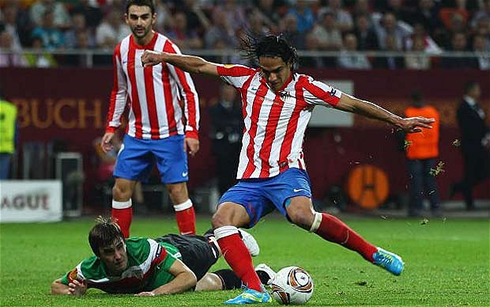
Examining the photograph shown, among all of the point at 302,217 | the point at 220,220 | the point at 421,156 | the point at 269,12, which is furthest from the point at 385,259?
the point at 269,12

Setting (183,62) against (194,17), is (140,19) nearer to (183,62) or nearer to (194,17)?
(183,62)

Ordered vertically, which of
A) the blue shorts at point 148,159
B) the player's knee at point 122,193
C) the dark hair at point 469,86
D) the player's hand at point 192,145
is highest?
the dark hair at point 469,86

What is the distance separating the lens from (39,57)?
20.8 meters

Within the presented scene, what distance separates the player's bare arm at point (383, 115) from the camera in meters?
8.95

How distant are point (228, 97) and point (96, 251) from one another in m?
11.9

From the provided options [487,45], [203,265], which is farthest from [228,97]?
[203,265]

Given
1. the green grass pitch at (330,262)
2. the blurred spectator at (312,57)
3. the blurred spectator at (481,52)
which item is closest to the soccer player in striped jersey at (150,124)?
the green grass pitch at (330,262)

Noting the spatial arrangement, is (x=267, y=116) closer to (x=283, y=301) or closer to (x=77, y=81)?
(x=283, y=301)

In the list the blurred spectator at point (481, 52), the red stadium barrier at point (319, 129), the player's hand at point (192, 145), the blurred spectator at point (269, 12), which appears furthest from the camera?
the blurred spectator at point (481, 52)

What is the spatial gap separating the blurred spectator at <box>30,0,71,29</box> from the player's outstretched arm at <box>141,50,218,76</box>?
11.6 m

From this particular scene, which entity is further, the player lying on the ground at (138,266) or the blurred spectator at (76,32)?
the blurred spectator at (76,32)

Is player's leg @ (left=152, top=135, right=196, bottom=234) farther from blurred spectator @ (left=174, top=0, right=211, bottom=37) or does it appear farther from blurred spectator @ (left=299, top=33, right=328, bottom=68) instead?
blurred spectator @ (left=174, top=0, right=211, bottom=37)

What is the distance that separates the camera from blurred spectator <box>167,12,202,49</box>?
2120 cm

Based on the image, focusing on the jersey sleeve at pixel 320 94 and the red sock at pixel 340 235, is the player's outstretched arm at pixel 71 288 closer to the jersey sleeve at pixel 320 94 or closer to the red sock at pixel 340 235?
the red sock at pixel 340 235
